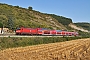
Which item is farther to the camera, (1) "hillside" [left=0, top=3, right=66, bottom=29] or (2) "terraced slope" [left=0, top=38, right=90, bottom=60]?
(1) "hillside" [left=0, top=3, right=66, bottom=29]

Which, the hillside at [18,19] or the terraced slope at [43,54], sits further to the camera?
the hillside at [18,19]

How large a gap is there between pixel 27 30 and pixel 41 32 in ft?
24.0

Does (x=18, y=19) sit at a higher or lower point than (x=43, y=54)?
higher

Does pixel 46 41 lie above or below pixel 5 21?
below

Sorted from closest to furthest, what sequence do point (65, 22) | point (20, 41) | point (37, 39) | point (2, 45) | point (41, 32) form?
point (2, 45)
point (20, 41)
point (37, 39)
point (41, 32)
point (65, 22)

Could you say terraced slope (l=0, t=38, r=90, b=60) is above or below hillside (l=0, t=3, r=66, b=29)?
below

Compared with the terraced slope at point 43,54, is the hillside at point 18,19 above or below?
above

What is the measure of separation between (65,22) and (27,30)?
10427cm

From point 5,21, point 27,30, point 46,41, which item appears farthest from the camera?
point 5,21

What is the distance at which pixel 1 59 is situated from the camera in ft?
90.0

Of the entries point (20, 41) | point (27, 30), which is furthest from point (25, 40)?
point (27, 30)

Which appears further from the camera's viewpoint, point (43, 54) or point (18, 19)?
point (18, 19)

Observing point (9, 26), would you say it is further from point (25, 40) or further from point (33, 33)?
point (25, 40)

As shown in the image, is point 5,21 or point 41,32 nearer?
point 41,32
